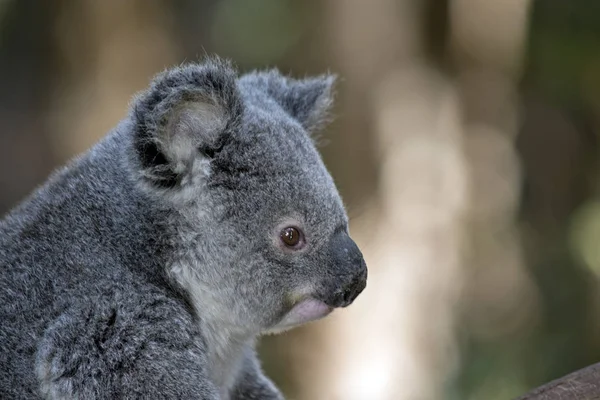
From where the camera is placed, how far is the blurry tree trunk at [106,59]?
421 inches

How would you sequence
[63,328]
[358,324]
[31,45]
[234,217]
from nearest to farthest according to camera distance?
[63,328]
[234,217]
[358,324]
[31,45]

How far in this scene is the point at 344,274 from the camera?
10.7ft

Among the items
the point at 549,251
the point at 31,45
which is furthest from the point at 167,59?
the point at 549,251

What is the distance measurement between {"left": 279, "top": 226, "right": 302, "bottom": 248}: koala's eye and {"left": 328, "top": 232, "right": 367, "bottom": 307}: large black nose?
129 mm

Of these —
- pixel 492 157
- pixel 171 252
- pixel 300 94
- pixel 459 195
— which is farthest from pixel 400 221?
pixel 171 252

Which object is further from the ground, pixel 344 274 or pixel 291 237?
pixel 291 237

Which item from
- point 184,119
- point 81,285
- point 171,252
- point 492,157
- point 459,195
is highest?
point 492,157

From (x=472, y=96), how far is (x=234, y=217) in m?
5.61

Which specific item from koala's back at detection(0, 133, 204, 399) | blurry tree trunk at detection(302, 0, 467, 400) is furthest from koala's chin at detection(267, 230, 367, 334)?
blurry tree trunk at detection(302, 0, 467, 400)

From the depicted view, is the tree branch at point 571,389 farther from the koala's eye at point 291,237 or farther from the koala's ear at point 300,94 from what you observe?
the koala's ear at point 300,94

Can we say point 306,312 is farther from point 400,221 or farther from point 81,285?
point 400,221

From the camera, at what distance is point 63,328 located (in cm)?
298

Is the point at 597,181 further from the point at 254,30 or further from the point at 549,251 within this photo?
the point at 254,30

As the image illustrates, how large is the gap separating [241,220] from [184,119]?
17.5 inches
